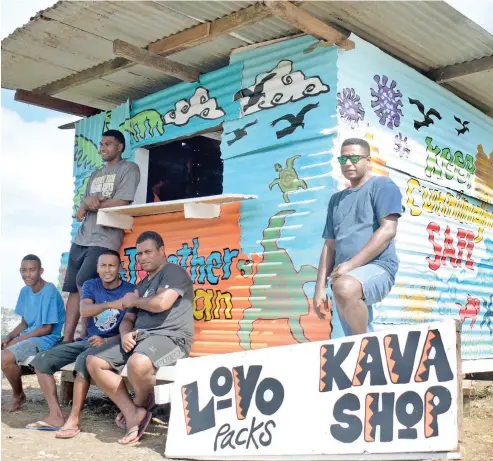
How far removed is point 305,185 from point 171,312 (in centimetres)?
167

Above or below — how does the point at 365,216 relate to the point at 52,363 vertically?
above

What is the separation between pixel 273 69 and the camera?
6.09 m

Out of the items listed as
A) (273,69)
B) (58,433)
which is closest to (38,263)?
(58,433)

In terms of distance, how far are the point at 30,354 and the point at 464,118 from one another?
5.54 meters

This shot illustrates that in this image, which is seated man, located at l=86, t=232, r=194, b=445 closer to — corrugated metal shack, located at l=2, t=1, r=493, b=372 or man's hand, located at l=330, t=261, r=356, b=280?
corrugated metal shack, located at l=2, t=1, r=493, b=372

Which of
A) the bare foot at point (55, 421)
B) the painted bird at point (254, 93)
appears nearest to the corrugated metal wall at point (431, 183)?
the painted bird at point (254, 93)

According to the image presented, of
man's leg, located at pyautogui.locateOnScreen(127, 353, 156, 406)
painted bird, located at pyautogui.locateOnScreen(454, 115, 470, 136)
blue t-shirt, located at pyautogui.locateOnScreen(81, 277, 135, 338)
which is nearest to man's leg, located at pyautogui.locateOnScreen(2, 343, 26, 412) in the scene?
blue t-shirt, located at pyautogui.locateOnScreen(81, 277, 135, 338)

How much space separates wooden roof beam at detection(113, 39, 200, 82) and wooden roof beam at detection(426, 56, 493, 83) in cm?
260

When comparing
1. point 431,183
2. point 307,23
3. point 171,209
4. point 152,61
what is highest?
point 152,61

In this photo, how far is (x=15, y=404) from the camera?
6457mm

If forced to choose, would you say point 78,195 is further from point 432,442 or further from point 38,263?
point 432,442

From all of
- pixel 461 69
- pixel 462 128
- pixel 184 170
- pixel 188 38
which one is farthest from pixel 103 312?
pixel 462 128

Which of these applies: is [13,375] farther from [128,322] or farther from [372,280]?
[372,280]

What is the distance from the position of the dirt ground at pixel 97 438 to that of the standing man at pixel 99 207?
915 mm
